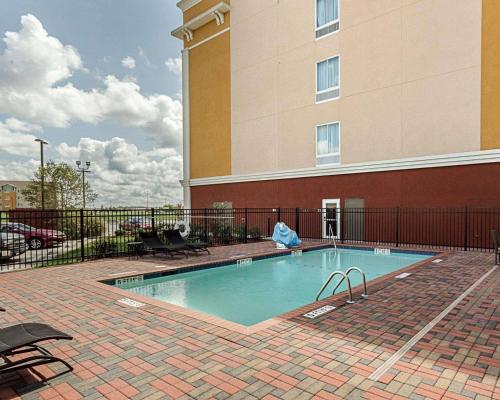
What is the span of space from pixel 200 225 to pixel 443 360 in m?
15.5

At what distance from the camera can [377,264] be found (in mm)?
11016

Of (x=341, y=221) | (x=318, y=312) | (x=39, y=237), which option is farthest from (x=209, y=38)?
(x=318, y=312)

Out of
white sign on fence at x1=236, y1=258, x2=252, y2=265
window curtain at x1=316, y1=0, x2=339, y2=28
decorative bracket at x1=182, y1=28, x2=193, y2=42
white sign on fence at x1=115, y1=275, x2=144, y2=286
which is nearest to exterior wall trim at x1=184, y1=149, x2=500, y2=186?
window curtain at x1=316, y1=0, x2=339, y2=28

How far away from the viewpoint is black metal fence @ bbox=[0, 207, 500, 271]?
37.8 feet

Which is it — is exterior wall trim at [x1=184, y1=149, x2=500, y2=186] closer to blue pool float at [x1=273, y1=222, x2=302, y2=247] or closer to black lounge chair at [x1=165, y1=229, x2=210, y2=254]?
blue pool float at [x1=273, y1=222, x2=302, y2=247]

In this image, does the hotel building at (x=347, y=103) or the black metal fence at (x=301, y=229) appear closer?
the black metal fence at (x=301, y=229)

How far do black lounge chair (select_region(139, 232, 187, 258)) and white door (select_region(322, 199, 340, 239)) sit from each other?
8.42m

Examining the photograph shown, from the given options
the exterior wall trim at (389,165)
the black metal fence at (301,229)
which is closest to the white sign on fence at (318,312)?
the black metal fence at (301,229)

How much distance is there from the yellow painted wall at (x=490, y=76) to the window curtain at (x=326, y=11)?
660cm

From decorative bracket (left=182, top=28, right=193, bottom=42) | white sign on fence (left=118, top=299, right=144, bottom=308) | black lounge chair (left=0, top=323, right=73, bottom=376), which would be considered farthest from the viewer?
decorative bracket (left=182, top=28, right=193, bottom=42)

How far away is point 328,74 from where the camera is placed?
17.0 m

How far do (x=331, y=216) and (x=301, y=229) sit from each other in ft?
6.61

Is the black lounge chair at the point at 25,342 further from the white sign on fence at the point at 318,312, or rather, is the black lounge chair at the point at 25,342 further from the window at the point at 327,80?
the window at the point at 327,80

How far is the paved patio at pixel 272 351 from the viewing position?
9.39 feet
